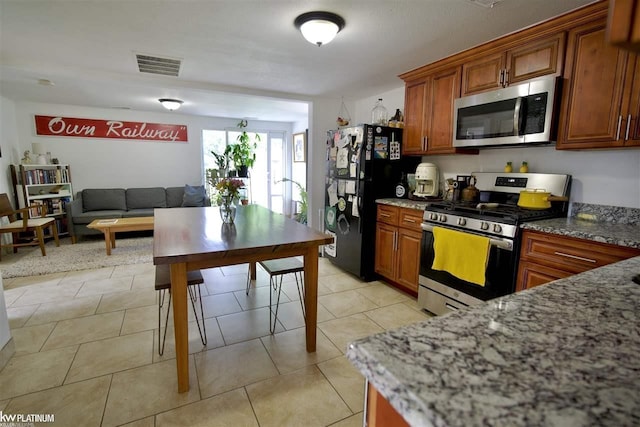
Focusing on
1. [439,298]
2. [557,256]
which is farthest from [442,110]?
[439,298]

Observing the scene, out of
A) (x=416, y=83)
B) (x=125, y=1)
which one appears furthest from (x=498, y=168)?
(x=125, y=1)

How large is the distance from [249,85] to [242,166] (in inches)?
106

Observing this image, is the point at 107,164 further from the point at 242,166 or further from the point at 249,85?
the point at 249,85

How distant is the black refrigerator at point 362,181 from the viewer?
3227 millimetres

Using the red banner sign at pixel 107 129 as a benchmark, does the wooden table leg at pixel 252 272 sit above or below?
below

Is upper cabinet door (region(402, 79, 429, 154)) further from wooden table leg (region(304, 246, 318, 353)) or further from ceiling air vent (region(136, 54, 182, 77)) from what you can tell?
ceiling air vent (region(136, 54, 182, 77))

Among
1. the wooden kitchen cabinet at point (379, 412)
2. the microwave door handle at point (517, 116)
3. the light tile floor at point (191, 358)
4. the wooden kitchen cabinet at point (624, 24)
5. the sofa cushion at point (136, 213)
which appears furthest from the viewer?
the sofa cushion at point (136, 213)

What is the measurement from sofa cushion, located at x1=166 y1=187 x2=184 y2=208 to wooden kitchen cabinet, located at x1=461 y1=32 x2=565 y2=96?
5.26m

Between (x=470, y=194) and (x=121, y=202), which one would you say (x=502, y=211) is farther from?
(x=121, y=202)

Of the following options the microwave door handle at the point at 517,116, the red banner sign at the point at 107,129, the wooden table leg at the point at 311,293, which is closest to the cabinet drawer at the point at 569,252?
the microwave door handle at the point at 517,116

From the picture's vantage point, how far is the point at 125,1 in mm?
1892

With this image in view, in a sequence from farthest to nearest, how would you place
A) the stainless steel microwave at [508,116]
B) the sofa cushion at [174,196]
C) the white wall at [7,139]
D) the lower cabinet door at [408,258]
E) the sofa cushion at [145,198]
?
the sofa cushion at [174,196] → the sofa cushion at [145,198] → the white wall at [7,139] → the lower cabinet door at [408,258] → the stainless steel microwave at [508,116]

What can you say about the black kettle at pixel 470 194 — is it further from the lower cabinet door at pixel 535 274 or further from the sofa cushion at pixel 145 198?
the sofa cushion at pixel 145 198

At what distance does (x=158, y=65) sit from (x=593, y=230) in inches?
149
